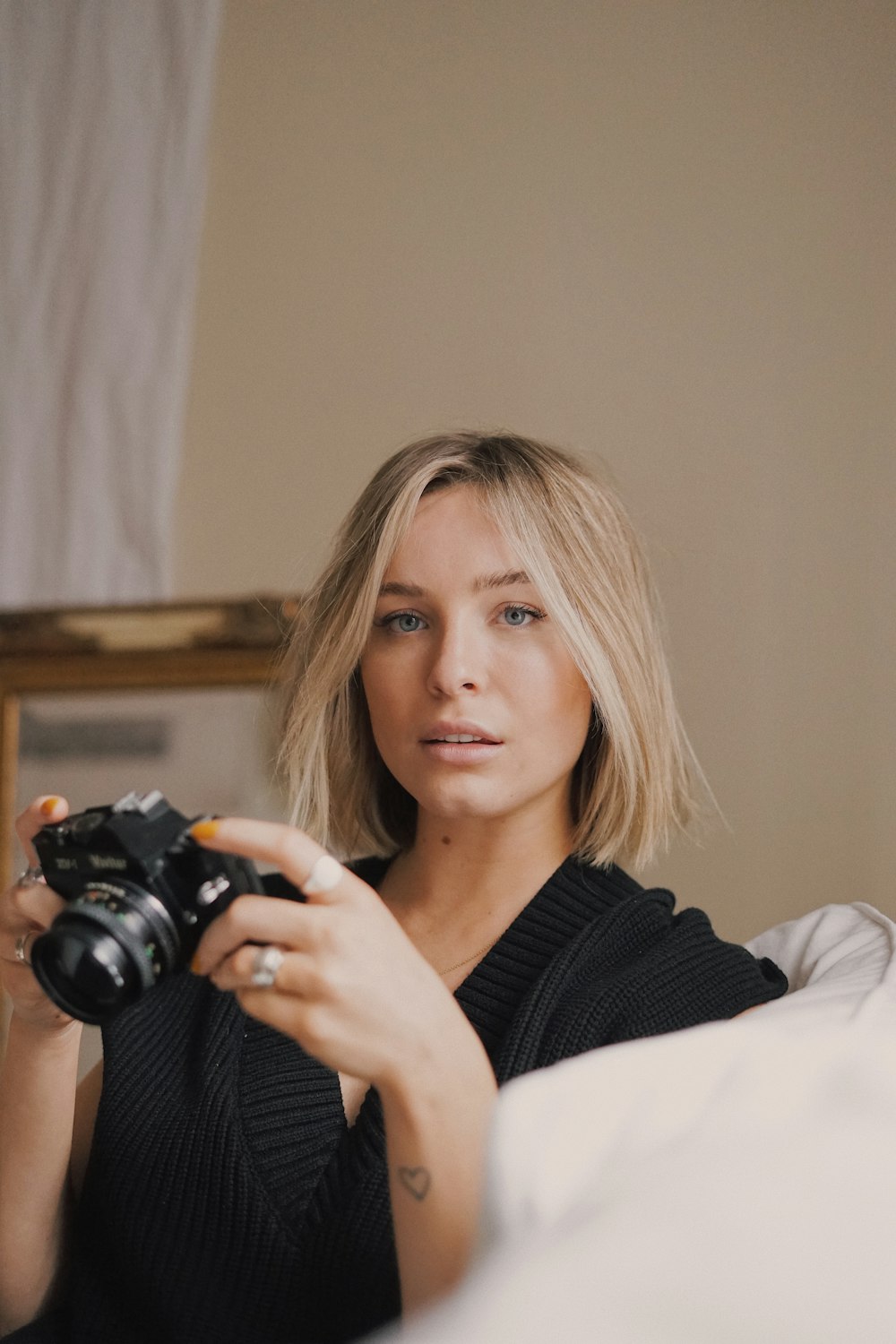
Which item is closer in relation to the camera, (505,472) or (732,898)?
(505,472)

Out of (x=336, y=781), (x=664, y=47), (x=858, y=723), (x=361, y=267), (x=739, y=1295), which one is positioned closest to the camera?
(x=739, y=1295)

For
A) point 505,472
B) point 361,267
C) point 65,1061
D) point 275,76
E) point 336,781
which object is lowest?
point 65,1061

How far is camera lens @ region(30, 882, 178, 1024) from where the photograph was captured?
2.19 ft

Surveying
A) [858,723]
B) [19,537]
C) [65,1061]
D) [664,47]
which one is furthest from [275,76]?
[65,1061]

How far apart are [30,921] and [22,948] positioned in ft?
0.08

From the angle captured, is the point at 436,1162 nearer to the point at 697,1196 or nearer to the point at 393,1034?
the point at 393,1034

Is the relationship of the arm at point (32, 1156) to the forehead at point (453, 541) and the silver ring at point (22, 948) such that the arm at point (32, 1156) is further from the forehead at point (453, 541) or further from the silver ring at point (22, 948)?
the forehead at point (453, 541)

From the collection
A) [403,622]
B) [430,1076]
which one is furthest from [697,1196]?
[403,622]

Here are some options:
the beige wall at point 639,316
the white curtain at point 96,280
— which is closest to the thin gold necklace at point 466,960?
the beige wall at point 639,316

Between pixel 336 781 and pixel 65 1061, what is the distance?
Answer: 1.06 feet

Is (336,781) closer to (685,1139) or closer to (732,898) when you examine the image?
(732,898)

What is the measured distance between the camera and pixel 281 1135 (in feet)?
2.79

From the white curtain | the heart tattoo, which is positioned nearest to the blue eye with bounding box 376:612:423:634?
the heart tattoo

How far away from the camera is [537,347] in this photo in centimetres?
142
